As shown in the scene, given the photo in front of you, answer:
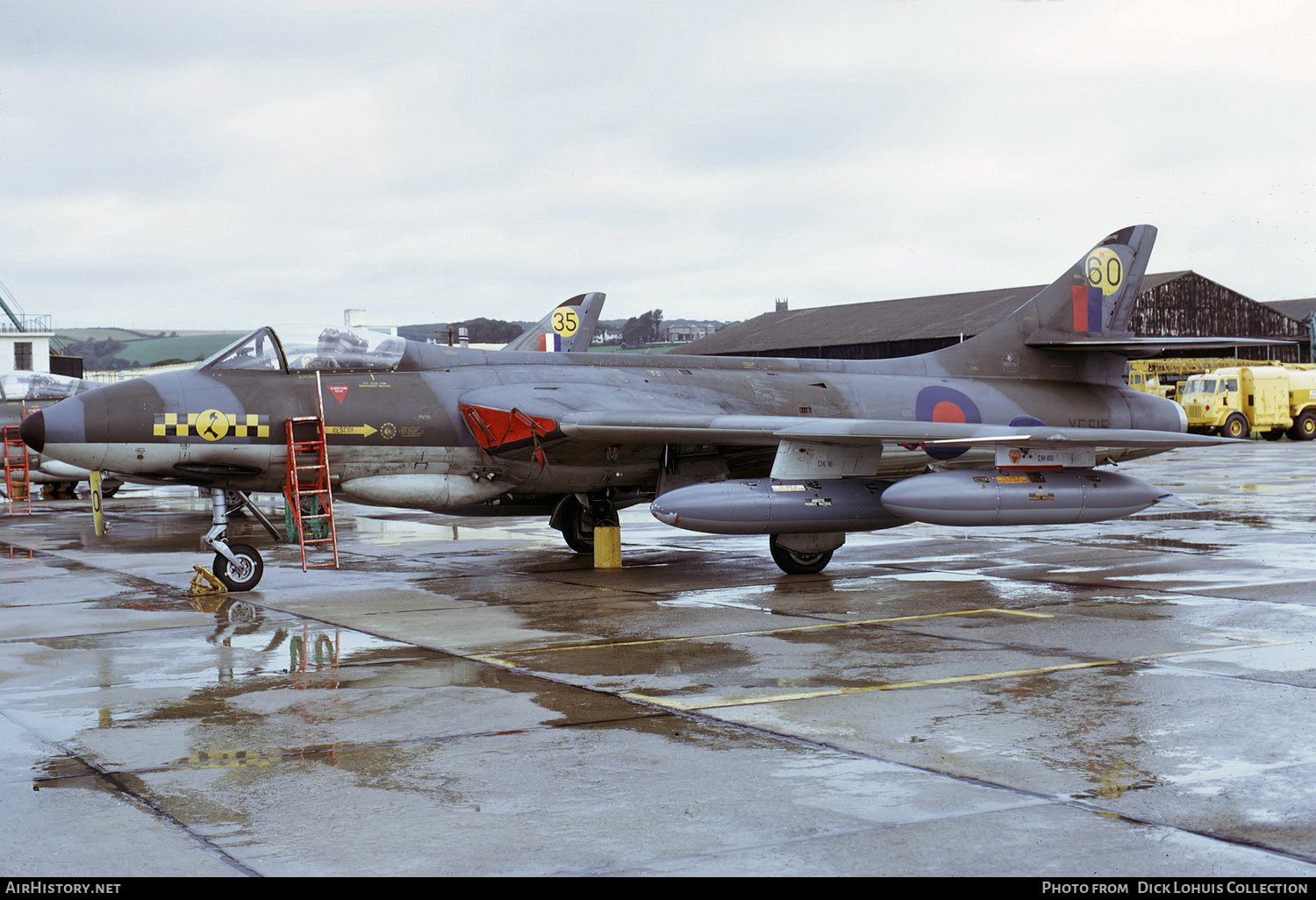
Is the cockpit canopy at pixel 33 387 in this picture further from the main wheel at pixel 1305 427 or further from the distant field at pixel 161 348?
the main wheel at pixel 1305 427

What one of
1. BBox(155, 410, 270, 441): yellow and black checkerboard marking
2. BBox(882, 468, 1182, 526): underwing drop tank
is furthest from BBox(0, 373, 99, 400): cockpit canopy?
BBox(882, 468, 1182, 526): underwing drop tank

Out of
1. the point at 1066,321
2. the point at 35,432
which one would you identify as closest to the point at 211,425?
the point at 35,432

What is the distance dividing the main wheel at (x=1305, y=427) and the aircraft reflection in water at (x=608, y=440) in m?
33.0

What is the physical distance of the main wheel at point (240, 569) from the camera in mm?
11930

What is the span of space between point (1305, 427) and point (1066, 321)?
33010 millimetres

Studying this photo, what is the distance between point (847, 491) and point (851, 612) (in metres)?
2.26

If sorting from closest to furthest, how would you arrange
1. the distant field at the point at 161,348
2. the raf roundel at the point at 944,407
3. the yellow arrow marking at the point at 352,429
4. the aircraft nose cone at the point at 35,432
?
the aircraft nose cone at the point at 35,432 → the yellow arrow marking at the point at 352,429 → the raf roundel at the point at 944,407 → the distant field at the point at 161,348

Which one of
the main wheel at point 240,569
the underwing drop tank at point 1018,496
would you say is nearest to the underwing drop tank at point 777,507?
the underwing drop tank at point 1018,496

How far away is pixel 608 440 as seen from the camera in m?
12.7

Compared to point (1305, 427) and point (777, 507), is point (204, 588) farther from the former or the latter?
point (1305, 427)

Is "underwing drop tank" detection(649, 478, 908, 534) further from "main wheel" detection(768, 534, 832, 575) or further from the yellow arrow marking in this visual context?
the yellow arrow marking

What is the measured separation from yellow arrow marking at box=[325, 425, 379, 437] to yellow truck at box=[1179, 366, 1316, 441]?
36.7m

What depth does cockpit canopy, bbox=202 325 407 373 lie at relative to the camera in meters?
12.6

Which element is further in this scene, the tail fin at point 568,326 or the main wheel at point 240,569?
the tail fin at point 568,326
